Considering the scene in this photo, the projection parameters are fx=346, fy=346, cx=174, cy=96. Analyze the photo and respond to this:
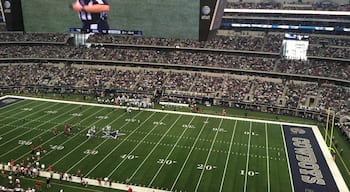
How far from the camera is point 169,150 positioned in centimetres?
2691

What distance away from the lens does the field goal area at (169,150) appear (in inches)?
870

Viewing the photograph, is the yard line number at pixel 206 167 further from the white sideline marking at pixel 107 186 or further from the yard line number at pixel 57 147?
the yard line number at pixel 57 147

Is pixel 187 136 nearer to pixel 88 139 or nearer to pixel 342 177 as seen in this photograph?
pixel 88 139

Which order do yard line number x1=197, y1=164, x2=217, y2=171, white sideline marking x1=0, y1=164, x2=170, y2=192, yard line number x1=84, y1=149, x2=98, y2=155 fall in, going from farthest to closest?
yard line number x1=84, y1=149, x2=98, y2=155
yard line number x1=197, y1=164, x2=217, y2=171
white sideline marking x1=0, y1=164, x2=170, y2=192

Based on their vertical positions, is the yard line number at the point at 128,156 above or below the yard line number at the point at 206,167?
above

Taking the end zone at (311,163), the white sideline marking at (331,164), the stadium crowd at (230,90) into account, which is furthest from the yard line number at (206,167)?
the stadium crowd at (230,90)

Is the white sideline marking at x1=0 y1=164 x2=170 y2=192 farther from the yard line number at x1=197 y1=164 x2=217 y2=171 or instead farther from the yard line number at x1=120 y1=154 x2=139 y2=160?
the yard line number at x1=197 y1=164 x2=217 y2=171

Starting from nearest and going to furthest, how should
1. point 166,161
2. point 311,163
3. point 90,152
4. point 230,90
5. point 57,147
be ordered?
point 166,161 → point 311,163 → point 90,152 → point 57,147 → point 230,90

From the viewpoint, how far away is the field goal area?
2211 centimetres

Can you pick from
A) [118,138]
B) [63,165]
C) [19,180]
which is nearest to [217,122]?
[118,138]

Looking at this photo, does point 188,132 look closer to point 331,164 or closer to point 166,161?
point 166,161

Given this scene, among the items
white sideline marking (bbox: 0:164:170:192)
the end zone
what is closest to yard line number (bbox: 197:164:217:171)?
white sideline marking (bbox: 0:164:170:192)

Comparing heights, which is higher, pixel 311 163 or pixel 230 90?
pixel 230 90

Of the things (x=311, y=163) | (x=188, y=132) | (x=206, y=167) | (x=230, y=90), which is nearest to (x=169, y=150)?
(x=206, y=167)
